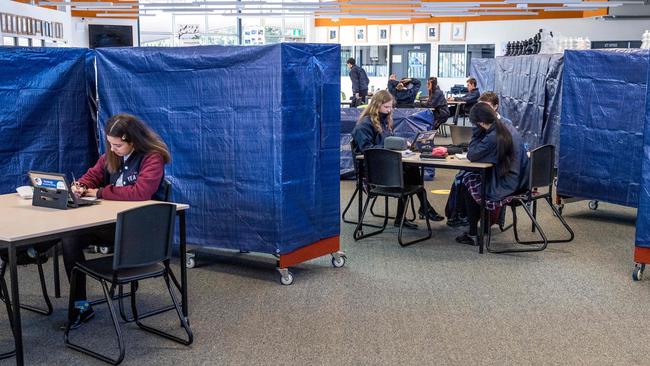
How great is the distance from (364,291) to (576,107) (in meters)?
3.20

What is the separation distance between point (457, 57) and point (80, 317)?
1562 cm

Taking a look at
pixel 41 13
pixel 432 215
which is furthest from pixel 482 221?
pixel 41 13

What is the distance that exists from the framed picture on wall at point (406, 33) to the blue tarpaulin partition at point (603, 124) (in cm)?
1226

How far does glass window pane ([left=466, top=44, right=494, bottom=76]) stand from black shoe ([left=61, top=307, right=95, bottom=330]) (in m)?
15.3

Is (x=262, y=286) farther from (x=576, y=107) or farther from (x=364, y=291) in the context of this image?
(x=576, y=107)

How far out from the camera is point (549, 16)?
675 inches

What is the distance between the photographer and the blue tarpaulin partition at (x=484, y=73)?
40.3ft

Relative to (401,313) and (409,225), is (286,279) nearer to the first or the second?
(401,313)

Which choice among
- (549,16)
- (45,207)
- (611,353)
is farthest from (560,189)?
(549,16)

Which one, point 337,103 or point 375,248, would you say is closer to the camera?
point 337,103

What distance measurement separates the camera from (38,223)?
131 inches

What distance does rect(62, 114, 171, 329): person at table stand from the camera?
3.89m

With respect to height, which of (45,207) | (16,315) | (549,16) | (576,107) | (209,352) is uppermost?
(549,16)

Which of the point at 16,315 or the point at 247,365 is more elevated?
the point at 16,315
